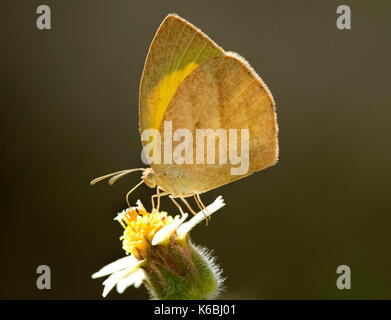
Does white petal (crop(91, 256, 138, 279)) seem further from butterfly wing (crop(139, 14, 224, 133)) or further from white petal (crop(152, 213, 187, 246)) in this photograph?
butterfly wing (crop(139, 14, 224, 133))

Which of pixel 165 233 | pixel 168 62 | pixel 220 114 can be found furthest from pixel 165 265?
pixel 168 62

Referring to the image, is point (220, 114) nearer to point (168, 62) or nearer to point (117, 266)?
point (168, 62)

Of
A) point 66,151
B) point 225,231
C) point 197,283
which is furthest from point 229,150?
point 66,151

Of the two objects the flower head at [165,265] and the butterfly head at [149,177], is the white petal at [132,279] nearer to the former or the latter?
the flower head at [165,265]

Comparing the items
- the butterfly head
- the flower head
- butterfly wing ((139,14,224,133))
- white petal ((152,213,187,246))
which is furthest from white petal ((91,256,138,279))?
butterfly wing ((139,14,224,133))

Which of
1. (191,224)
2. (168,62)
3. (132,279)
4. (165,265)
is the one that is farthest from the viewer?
(168,62)
